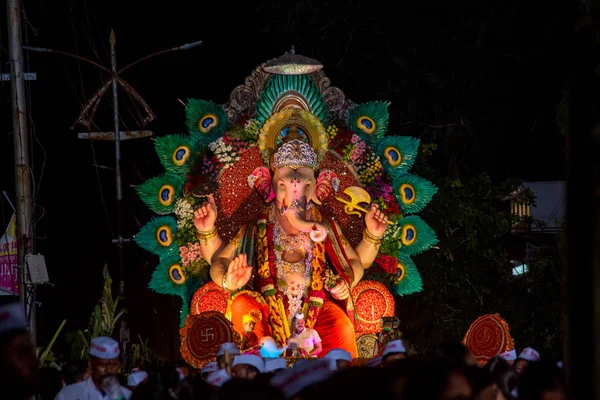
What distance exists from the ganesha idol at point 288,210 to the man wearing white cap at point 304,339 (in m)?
0.10

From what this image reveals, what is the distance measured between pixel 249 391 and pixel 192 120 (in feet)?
37.0

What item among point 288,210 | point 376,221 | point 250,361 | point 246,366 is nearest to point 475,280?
point 376,221

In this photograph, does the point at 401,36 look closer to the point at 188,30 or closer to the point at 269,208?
the point at 188,30

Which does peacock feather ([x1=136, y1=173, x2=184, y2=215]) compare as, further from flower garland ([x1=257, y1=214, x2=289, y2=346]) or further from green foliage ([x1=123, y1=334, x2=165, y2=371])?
green foliage ([x1=123, y1=334, x2=165, y2=371])

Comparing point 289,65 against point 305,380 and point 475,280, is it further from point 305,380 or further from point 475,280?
point 305,380

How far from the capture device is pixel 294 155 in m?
16.8

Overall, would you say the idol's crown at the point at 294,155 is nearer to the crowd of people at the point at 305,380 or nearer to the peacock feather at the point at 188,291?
the peacock feather at the point at 188,291

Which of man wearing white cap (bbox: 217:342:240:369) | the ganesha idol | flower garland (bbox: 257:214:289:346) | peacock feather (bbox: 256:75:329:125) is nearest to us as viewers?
man wearing white cap (bbox: 217:342:240:369)

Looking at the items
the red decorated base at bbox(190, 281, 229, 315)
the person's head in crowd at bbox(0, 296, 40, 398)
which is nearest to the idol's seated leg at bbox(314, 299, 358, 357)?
the red decorated base at bbox(190, 281, 229, 315)

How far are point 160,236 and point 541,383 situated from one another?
9924 millimetres

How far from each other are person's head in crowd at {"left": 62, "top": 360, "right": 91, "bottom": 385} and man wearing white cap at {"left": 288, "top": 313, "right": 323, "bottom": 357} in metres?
6.22

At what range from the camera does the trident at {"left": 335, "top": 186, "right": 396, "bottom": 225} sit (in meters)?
17.2

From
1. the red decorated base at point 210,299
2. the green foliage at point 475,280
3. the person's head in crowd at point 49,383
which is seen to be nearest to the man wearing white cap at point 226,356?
the person's head in crowd at point 49,383

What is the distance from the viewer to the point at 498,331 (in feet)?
51.7
